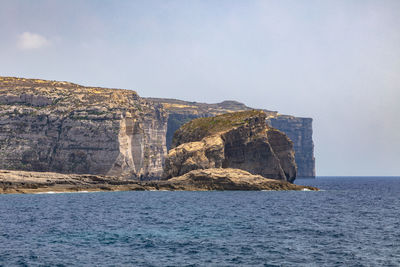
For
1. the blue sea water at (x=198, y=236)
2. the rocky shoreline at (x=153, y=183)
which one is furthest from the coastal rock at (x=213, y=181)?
the blue sea water at (x=198, y=236)

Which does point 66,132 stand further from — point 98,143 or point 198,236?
point 198,236

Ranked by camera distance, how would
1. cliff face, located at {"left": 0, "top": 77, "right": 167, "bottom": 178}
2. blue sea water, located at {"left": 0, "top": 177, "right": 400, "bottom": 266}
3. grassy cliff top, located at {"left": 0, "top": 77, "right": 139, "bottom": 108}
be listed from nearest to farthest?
blue sea water, located at {"left": 0, "top": 177, "right": 400, "bottom": 266}, cliff face, located at {"left": 0, "top": 77, "right": 167, "bottom": 178}, grassy cliff top, located at {"left": 0, "top": 77, "right": 139, "bottom": 108}

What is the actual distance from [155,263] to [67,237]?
13739 millimetres

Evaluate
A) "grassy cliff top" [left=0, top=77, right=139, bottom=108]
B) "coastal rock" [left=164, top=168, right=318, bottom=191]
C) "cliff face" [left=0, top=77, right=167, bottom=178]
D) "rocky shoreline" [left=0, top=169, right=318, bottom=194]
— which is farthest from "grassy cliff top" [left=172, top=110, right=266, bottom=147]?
"grassy cliff top" [left=0, top=77, right=139, bottom=108]

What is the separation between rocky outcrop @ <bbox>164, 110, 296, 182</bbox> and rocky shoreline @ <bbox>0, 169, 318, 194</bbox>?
154 inches

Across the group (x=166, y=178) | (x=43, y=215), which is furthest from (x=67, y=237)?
(x=166, y=178)

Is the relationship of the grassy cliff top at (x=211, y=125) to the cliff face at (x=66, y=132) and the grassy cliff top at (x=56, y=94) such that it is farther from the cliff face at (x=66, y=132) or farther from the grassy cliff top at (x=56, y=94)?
the grassy cliff top at (x=56, y=94)

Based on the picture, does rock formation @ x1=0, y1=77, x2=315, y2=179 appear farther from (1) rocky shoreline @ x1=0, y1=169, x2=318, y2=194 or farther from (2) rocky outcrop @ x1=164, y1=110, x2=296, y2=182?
(1) rocky shoreline @ x1=0, y1=169, x2=318, y2=194

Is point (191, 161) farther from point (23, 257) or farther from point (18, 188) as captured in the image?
point (23, 257)

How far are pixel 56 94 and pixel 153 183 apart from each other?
60.1 m

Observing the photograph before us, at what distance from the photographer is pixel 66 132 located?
148875 millimetres

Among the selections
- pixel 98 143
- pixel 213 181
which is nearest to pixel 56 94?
pixel 98 143

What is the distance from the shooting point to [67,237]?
147 ft

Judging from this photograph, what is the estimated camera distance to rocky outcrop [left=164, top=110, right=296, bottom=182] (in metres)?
118
